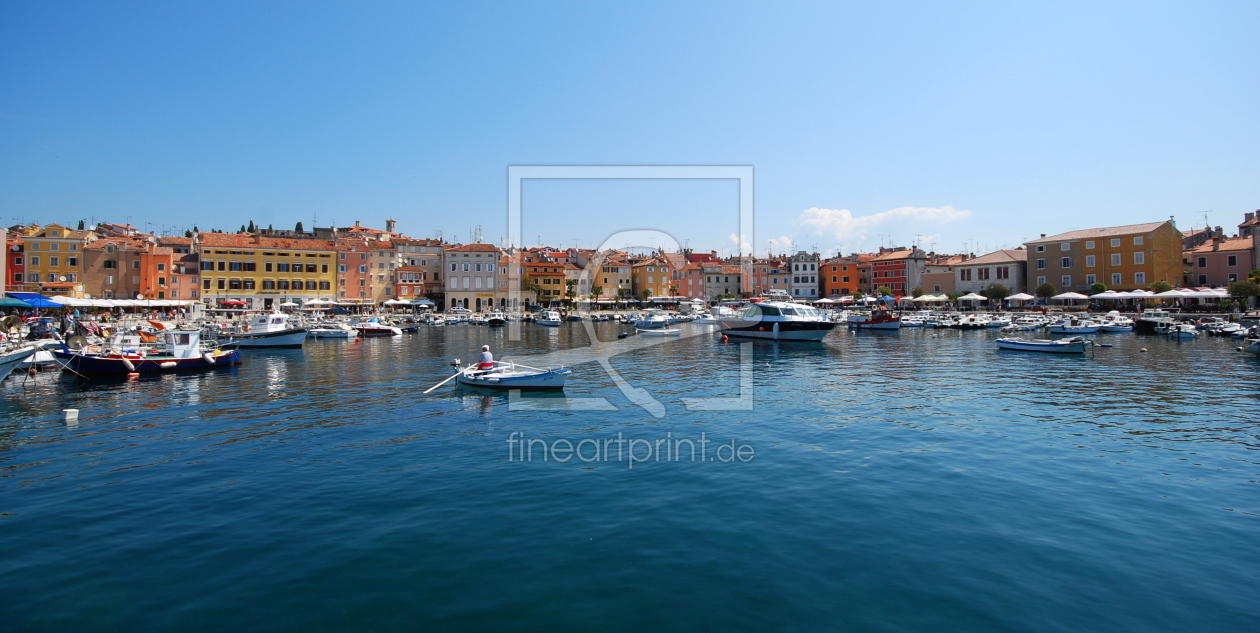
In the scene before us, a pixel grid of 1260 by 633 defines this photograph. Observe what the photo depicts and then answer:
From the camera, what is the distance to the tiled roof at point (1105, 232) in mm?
60463

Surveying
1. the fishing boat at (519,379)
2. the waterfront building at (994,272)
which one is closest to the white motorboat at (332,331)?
the fishing boat at (519,379)

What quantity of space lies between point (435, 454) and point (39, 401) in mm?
14563

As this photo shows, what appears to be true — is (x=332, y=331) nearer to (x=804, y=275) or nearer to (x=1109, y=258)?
(x=804, y=275)

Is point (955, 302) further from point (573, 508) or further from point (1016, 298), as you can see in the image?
point (573, 508)

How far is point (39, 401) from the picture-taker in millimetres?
18844

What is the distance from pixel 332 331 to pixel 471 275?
32586 millimetres

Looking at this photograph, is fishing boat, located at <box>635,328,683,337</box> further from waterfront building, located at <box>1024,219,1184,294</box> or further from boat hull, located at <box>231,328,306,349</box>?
waterfront building, located at <box>1024,219,1184,294</box>

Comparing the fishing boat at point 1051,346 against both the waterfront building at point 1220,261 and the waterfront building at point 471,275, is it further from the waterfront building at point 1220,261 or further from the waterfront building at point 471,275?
the waterfront building at point 471,275

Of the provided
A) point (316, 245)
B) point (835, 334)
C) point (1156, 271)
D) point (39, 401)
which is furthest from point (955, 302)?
point (39, 401)

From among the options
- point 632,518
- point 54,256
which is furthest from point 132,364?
point 54,256

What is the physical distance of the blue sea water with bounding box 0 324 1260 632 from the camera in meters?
6.53

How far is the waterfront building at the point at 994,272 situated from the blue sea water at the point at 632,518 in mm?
58991

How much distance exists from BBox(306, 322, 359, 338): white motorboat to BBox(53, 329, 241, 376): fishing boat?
75.1ft

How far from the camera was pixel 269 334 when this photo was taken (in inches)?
1527
